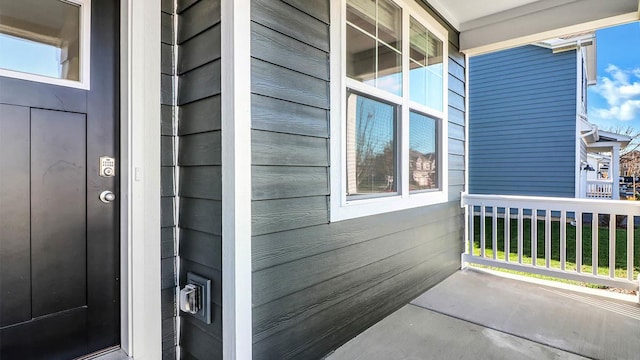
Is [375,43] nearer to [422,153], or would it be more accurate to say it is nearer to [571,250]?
[422,153]

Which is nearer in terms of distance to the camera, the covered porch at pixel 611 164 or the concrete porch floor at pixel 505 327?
the concrete porch floor at pixel 505 327

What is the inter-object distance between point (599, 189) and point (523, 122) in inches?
146

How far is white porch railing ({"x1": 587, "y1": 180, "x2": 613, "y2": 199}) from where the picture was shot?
832 centimetres

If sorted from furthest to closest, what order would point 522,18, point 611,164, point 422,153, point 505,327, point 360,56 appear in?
point 611,164 < point 522,18 < point 422,153 < point 505,327 < point 360,56

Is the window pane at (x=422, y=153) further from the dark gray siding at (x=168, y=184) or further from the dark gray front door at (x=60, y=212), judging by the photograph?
the dark gray front door at (x=60, y=212)

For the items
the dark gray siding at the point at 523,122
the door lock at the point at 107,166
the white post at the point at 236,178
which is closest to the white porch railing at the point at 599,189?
the dark gray siding at the point at 523,122

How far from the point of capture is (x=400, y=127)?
8.46 ft

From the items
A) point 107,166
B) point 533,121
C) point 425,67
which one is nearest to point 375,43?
point 425,67

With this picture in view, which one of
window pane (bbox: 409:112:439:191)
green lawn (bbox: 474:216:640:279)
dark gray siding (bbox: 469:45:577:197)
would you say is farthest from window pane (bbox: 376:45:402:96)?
dark gray siding (bbox: 469:45:577:197)

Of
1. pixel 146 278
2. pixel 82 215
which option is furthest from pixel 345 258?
pixel 82 215

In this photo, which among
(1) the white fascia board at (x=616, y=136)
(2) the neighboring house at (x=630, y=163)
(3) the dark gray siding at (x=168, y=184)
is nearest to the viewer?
(3) the dark gray siding at (x=168, y=184)

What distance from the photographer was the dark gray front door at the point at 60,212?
131 cm

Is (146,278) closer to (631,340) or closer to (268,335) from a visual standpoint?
(268,335)

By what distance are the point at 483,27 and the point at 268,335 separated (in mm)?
3483
